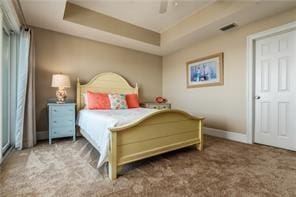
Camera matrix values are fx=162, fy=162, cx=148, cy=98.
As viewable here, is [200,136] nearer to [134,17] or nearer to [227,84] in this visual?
[227,84]

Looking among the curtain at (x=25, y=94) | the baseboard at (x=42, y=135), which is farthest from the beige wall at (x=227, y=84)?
the curtain at (x=25, y=94)

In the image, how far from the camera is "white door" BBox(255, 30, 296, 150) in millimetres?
2595

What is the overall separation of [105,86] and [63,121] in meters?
1.24

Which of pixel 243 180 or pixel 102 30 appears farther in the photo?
pixel 102 30

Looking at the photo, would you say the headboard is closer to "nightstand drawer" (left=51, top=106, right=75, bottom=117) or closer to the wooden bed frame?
"nightstand drawer" (left=51, top=106, right=75, bottom=117)

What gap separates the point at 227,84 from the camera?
343cm

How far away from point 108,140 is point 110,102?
178cm

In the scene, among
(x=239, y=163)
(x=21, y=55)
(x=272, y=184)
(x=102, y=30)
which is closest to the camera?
(x=272, y=184)

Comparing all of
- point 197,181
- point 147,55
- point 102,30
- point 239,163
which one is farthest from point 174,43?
point 197,181

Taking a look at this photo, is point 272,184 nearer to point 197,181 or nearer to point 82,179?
point 197,181

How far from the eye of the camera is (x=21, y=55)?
8.92 ft

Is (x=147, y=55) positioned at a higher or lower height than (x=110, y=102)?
higher

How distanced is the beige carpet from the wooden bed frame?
0.17m

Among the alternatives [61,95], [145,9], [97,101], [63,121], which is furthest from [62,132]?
[145,9]
